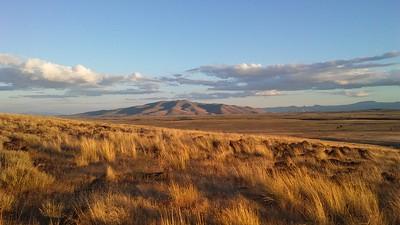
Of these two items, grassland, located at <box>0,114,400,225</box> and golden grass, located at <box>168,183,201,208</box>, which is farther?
golden grass, located at <box>168,183,201,208</box>

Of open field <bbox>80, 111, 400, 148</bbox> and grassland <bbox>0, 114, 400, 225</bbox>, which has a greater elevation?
grassland <bbox>0, 114, 400, 225</bbox>

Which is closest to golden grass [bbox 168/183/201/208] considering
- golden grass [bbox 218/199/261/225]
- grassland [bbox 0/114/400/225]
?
grassland [bbox 0/114/400/225]

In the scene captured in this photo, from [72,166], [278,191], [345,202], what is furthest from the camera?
[72,166]

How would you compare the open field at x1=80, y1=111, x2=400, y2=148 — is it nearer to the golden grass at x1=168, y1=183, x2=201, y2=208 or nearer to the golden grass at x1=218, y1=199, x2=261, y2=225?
the golden grass at x1=168, y1=183, x2=201, y2=208

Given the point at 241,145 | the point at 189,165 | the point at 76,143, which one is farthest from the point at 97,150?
the point at 241,145

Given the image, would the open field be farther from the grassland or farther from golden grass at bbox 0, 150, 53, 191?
golden grass at bbox 0, 150, 53, 191

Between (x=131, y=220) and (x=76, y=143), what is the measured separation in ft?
31.5

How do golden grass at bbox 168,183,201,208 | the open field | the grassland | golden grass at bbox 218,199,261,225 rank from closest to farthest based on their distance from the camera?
golden grass at bbox 218,199,261,225
the grassland
golden grass at bbox 168,183,201,208
the open field

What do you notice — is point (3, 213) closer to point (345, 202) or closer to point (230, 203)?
point (230, 203)

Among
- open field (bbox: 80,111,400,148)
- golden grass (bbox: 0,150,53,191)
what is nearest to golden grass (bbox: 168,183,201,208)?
golden grass (bbox: 0,150,53,191)

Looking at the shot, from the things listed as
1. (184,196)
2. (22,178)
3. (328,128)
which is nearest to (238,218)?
(184,196)

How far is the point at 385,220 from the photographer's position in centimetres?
595

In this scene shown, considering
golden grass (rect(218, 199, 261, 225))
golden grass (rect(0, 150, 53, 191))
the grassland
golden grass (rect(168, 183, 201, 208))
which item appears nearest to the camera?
golden grass (rect(218, 199, 261, 225))

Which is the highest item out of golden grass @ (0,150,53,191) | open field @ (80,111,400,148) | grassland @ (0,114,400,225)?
golden grass @ (0,150,53,191)
